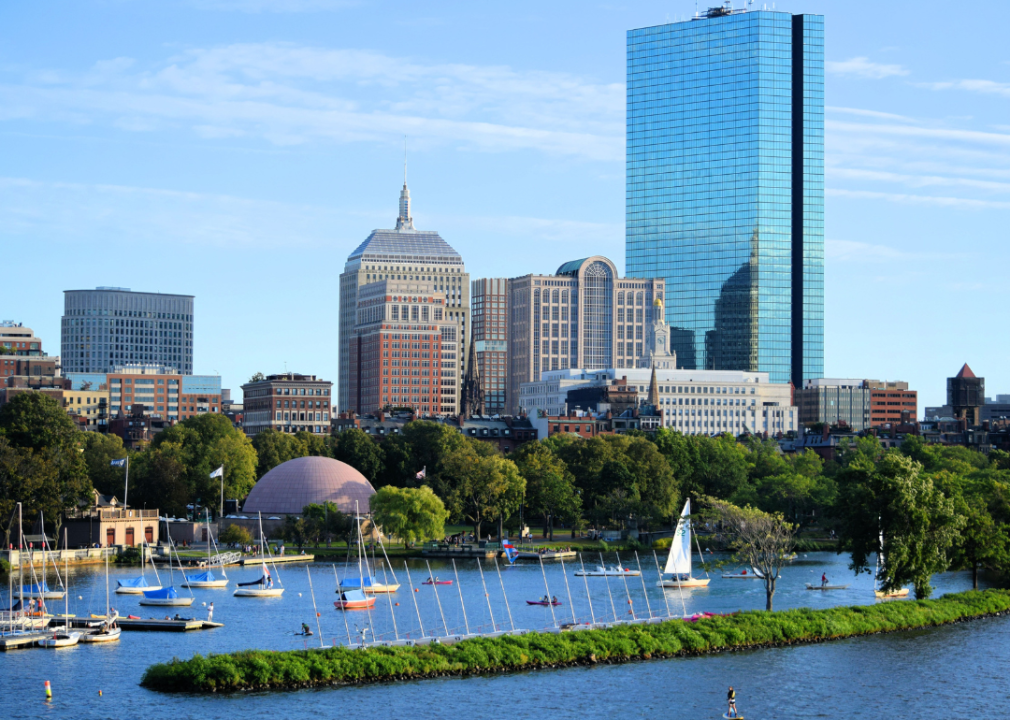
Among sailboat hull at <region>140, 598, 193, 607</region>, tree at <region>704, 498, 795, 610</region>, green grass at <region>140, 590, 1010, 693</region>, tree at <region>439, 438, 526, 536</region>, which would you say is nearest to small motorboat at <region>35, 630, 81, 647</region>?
green grass at <region>140, 590, 1010, 693</region>

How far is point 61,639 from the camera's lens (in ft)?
322

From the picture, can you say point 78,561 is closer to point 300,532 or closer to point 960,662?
point 300,532

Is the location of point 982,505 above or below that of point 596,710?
above

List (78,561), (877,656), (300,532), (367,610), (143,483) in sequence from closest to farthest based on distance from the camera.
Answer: (877,656)
(367,610)
(78,561)
(300,532)
(143,483)

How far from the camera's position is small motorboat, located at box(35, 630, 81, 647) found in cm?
9712

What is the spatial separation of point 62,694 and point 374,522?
96.0 metres

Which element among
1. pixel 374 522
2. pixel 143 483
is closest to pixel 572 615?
pixel 374 522

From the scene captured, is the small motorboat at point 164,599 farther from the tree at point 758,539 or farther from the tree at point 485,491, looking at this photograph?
the tree at point 485,491

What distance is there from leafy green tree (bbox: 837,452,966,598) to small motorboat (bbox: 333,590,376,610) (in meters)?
38.5

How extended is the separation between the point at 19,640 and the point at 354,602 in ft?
105

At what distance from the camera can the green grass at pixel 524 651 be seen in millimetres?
81438

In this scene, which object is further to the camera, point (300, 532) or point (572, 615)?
point (300, 532)

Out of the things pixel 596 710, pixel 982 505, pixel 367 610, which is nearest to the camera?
pixel 596 710

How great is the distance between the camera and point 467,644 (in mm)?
89125
